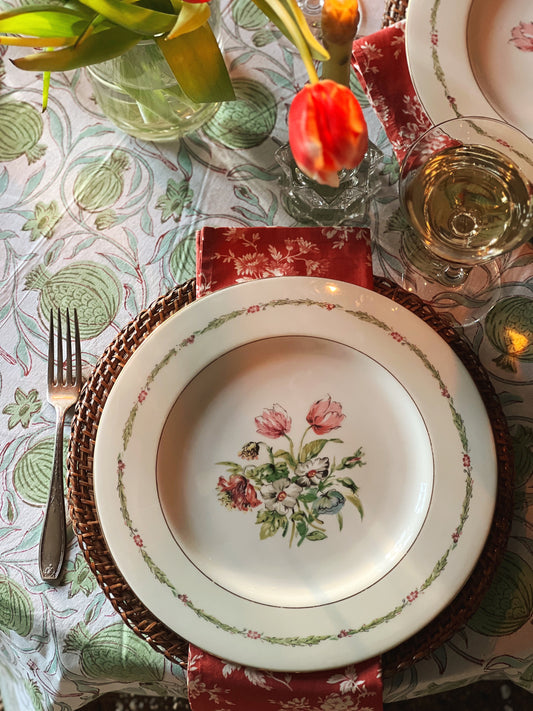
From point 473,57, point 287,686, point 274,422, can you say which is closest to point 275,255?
point 274,422

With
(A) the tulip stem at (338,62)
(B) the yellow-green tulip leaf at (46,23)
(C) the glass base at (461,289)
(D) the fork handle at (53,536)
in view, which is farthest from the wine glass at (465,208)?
(D) the fork handle at (53,536)

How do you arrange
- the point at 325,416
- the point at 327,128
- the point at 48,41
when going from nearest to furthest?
the point at 327,128 → the point at 48,41 → the point at 325,416

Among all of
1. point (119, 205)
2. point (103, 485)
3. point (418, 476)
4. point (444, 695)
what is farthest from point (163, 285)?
point (444, 695)

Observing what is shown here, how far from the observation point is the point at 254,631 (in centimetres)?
56

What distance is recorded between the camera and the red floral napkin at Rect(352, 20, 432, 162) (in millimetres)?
691

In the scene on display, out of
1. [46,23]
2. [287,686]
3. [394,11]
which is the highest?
[394,11]

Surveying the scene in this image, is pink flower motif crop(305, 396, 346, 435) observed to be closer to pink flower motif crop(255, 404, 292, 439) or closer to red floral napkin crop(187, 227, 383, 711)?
pink flower motif crop(255, 404, 292, 439)

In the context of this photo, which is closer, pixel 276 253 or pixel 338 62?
pixel 338 62

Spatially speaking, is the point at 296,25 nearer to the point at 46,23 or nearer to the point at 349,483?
the point at 46,23

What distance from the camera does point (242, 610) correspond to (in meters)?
0.57

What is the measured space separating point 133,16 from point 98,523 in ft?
1.46

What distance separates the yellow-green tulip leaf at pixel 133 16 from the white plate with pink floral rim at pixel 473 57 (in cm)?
25

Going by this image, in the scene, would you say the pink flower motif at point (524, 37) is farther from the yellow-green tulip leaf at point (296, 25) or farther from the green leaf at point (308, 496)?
the green leaf at point (308, 496)

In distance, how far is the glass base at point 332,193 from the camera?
0.70m
